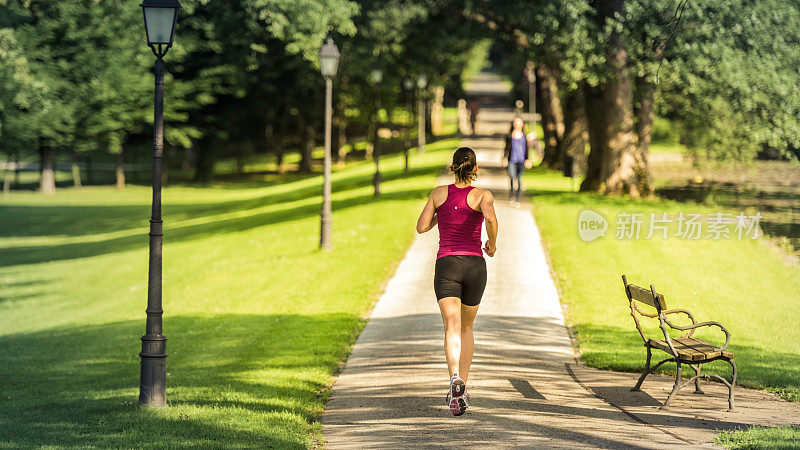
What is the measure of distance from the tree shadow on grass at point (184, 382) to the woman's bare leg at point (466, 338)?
152 cm

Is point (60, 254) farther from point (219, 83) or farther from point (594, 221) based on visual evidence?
point (219, 83)

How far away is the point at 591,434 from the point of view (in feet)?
25.6

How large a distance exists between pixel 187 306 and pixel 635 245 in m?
10.1

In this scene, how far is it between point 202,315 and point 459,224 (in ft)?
35.9

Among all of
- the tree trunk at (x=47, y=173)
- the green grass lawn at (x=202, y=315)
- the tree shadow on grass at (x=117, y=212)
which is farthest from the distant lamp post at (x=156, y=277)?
the tree trunk at (x=47, y=173)

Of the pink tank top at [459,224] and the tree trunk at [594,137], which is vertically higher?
the tree trunk at [594,137]

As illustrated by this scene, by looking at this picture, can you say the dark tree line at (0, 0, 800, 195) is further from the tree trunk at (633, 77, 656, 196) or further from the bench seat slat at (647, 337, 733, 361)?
the bench seat slat at (647, 337, 733, 361)

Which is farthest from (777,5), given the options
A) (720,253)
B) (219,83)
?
(219,83)

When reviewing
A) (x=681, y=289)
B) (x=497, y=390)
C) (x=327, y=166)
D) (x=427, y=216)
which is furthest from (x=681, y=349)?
(x=327, y=166)

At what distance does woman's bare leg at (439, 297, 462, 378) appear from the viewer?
8.06 metres

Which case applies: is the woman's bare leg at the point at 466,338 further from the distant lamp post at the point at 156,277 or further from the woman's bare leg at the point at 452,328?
the distant lamp post at the point at 156,277

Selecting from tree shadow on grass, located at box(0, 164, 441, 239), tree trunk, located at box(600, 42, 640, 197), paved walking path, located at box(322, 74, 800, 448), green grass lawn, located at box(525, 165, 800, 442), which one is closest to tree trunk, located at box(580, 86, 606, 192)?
tree trunk, located at box(600, 42, 640, 197)

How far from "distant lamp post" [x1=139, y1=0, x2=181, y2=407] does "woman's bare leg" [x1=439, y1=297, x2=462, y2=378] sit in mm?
3193

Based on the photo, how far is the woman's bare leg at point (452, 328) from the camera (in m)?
8.06
